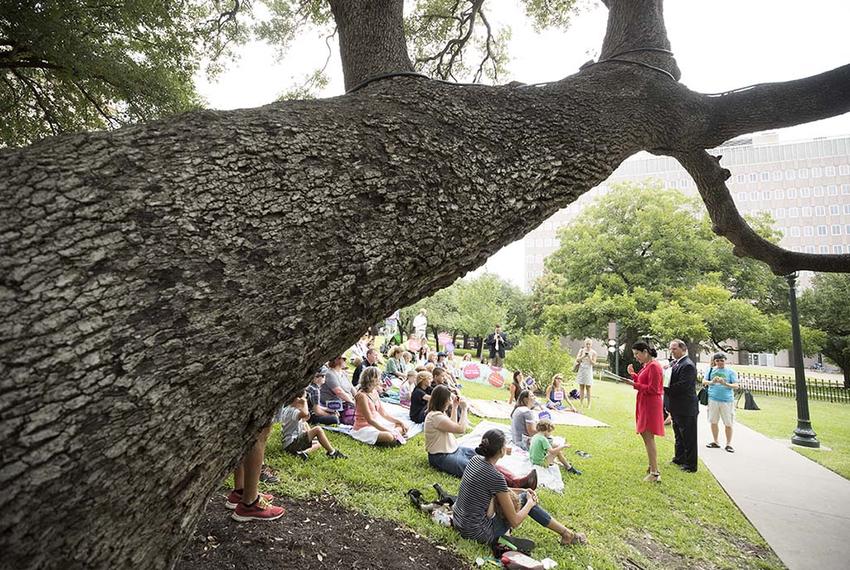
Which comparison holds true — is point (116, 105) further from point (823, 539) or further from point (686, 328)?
point (686, 328)

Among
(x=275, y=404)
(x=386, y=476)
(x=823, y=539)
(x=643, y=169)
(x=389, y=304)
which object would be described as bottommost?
(x=823, y=539)

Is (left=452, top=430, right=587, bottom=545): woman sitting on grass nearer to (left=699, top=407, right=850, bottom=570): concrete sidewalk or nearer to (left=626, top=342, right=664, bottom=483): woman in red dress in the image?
(left=699, top=407, right=850, bottom=570): concrete sidewalk

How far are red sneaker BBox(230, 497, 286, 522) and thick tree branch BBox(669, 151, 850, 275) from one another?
14.3 ft

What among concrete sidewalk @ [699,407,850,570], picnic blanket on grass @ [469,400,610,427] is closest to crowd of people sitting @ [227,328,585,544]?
picnic blanket on grass @ [469,400,610,427]

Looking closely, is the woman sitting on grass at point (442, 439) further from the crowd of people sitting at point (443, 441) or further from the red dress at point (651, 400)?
the red dress at point (651, 400)

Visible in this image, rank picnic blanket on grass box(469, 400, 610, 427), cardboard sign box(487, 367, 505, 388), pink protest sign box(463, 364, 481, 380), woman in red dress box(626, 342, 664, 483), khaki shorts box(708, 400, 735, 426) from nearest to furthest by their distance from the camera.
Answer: woman in red dress box(626, 342, 664, 483) → khaki shorts box(708, 400, 735, 426) → picnic blanket on grass box(469, 400, 610, 427) → cardboard sign box(487, 367, 505, 388) → pink protest sign box(463, 364, 481, 380)

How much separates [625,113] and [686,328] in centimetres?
2574

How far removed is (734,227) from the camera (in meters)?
3.77

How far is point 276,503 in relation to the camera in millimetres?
4215

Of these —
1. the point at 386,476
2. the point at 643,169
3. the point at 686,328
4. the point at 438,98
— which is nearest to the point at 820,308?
the point at 686,328

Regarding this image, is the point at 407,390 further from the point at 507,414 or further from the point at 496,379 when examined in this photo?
the point at 496,379

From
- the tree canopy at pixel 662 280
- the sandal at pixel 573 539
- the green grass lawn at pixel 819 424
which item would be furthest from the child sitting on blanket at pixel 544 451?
the tree canopy at pixel 662 280

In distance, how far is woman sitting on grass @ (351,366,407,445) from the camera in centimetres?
675

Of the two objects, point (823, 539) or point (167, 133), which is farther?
point (823, 539)
